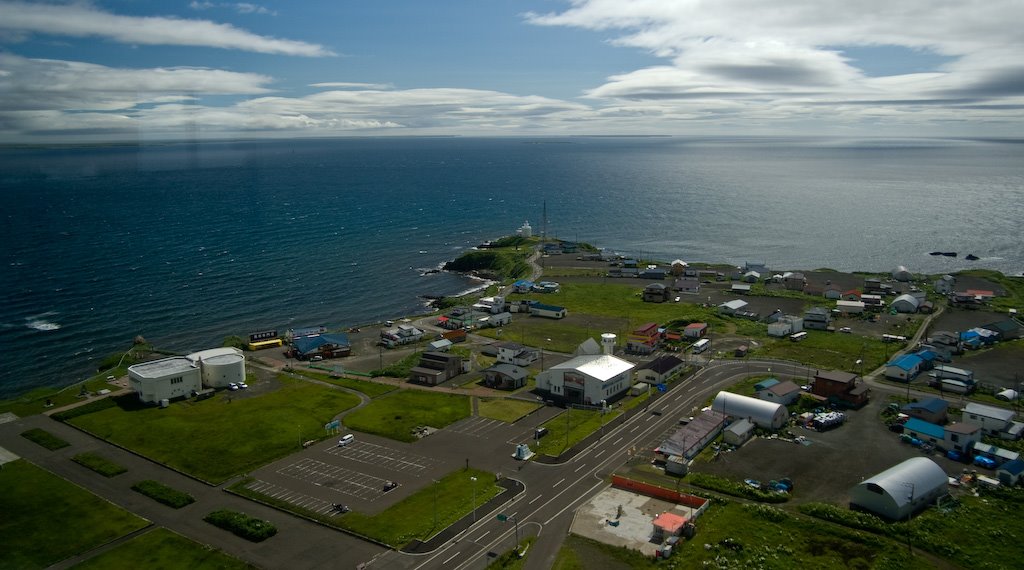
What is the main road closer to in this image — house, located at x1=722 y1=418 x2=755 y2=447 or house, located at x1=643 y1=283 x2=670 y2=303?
house, located at x1=722 y1=418 x2=755 y2=447

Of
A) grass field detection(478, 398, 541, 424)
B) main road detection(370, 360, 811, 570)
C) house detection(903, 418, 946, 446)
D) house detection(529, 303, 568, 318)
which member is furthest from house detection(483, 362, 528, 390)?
house detection(903, 418, 946, 446)

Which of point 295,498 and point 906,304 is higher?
point 906,304

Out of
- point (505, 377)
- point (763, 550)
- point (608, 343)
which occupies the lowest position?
point (763, 550)

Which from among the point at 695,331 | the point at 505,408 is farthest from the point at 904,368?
the point at 505,408

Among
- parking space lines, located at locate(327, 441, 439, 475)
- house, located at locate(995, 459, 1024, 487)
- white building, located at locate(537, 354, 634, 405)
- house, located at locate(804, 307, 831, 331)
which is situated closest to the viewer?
house, located at locate(995, 459, 1024, 487)

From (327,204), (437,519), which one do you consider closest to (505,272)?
(437,519)

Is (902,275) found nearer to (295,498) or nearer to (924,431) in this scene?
(924,431)

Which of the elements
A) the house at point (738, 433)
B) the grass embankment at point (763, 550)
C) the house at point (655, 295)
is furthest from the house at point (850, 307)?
the grass embankment at point (763, 550)
